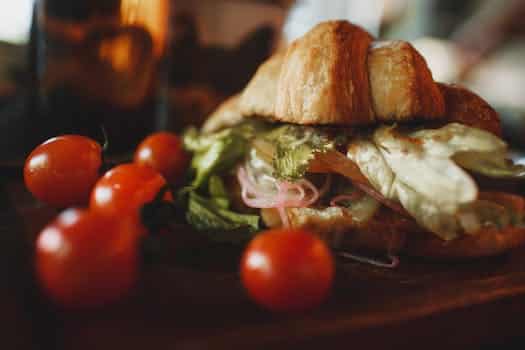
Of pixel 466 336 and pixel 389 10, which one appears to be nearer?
pixel 466 336

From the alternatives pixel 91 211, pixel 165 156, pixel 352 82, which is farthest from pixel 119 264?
pixel 165 156

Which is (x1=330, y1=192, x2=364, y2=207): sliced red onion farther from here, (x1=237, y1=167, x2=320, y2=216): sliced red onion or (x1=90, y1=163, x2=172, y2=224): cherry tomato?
(x1=90, y1=163, x2=172, y2=224): cherry tomato

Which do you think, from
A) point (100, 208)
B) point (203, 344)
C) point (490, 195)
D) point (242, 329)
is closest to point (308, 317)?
point (242, 329)

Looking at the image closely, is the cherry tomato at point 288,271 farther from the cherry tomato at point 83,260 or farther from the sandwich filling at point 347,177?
the sandwich filling at point 347,177

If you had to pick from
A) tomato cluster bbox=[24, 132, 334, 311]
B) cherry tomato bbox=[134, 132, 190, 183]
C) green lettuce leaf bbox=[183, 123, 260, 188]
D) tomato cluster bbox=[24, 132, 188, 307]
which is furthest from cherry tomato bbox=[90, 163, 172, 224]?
cherry tomato bbox=[134, 132, 190, 183]

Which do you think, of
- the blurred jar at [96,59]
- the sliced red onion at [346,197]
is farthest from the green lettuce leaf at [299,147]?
the blurred jar at [96,59]

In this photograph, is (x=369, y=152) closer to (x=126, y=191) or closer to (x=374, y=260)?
(x=374, y=260)

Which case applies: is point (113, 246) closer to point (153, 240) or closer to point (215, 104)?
point (153, 240)
